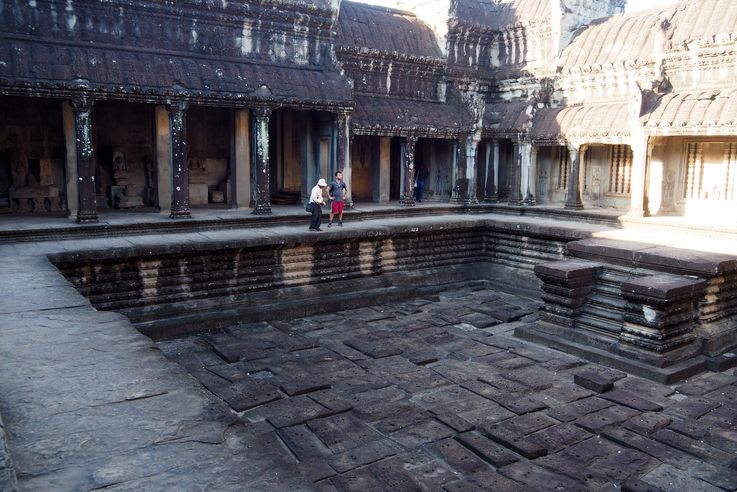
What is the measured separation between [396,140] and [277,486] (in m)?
17.4

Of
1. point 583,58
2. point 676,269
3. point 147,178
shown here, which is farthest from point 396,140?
point 676,269

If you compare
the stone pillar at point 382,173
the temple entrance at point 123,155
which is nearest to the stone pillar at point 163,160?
the temple entrance at point 123,155

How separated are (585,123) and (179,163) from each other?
9.83 metres

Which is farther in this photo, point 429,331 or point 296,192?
point 296,192

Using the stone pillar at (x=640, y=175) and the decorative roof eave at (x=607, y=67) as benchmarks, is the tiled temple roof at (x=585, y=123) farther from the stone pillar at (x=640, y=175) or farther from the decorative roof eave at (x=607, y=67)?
the decorative roof eave at (x=607, y=67)

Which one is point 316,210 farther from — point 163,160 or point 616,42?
point 616,42

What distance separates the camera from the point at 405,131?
624 inches

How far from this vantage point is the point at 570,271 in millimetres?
9188

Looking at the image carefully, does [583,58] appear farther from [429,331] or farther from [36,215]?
[36,215]

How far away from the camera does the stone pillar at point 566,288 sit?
9273mm

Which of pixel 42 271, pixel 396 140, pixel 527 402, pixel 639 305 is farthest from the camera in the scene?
pixel 396 140

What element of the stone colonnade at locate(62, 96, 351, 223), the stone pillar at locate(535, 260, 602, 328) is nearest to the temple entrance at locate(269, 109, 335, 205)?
the stone colonnade at locate(62, 96, 351, 223)

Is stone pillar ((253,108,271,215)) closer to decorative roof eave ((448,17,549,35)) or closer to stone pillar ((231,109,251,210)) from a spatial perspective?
stone pillar ((231,109,251,210))

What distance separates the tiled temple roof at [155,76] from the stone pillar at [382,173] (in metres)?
3.24
